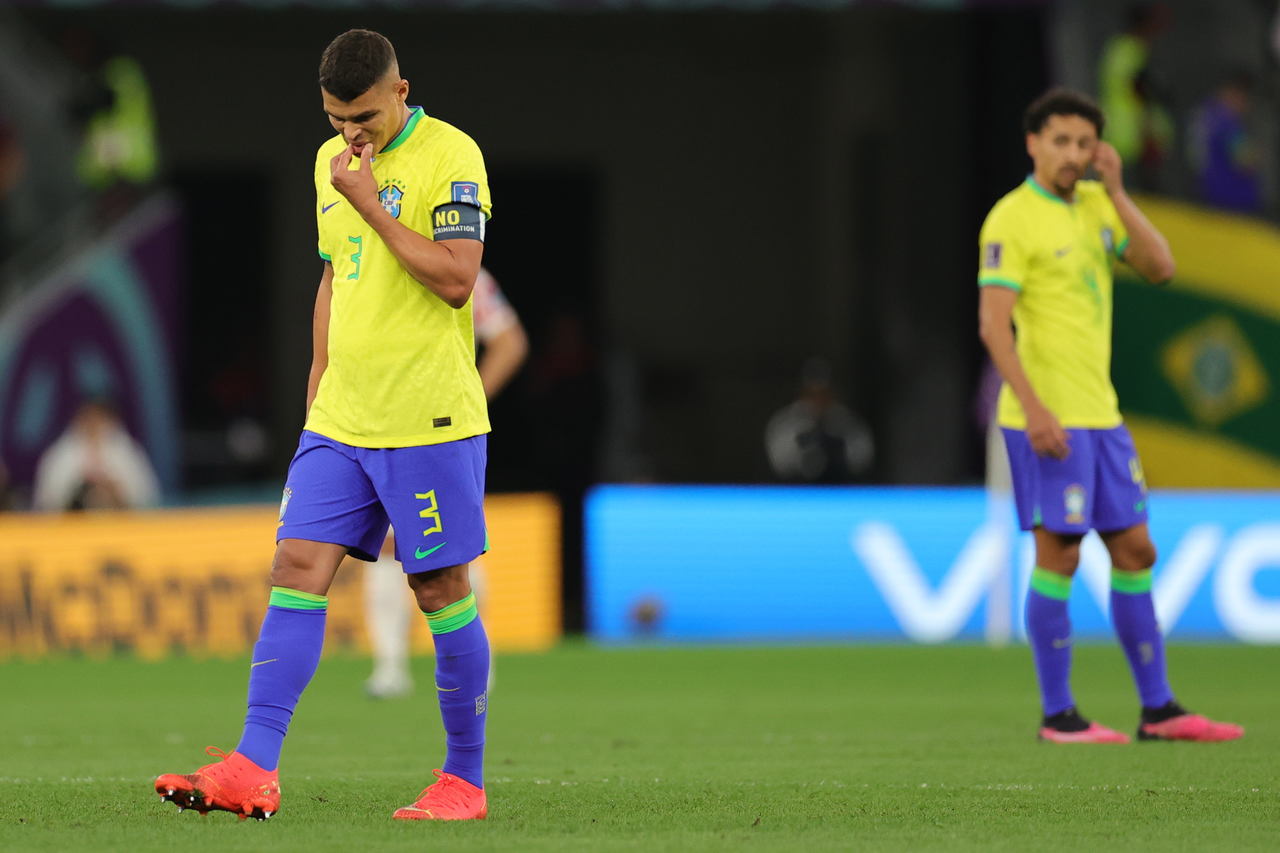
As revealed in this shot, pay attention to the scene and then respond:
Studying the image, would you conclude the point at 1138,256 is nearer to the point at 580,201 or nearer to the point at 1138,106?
the point at 1138,106

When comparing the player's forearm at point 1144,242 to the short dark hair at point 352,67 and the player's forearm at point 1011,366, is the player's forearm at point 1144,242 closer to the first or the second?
the player's forearm at point 1011,366

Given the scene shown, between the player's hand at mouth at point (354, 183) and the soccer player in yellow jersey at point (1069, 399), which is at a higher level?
the player's hand at mouth at point (354, 183)

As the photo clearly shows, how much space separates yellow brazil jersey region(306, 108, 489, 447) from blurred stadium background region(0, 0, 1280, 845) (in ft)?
27.0

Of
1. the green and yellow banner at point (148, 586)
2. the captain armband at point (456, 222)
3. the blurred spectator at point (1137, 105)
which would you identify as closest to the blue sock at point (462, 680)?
the captain armband at point (456, 222)

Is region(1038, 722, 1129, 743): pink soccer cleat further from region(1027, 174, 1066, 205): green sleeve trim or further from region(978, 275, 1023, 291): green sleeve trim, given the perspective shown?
region(1027, 174, 1066, 205): green sleeve trim

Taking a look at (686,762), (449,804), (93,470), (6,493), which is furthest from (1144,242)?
(6,493)

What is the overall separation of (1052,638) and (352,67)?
3.67m

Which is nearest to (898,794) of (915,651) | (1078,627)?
(915,651)

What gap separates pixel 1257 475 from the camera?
58.4ft

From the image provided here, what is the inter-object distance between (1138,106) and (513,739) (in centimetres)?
1178

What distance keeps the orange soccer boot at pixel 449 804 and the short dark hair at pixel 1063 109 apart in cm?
353

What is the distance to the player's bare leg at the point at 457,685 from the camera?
5.72 m

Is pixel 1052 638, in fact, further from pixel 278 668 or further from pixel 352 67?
pixel 352 67

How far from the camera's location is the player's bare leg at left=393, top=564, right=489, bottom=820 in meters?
5.72
